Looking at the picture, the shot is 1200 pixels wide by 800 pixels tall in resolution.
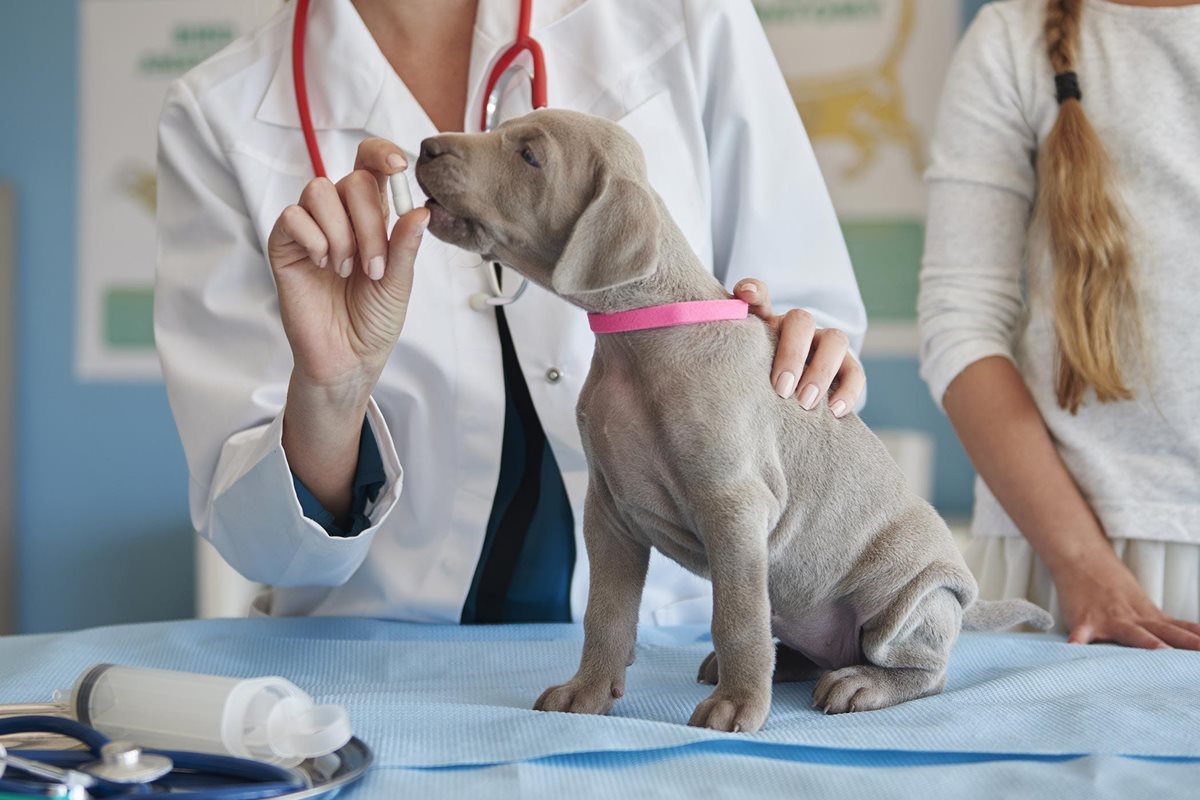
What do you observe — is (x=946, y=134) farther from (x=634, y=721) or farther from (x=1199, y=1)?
(x=634, y=721)

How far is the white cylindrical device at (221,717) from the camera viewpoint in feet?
2.25

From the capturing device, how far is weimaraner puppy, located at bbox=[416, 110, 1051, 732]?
33.2 inches

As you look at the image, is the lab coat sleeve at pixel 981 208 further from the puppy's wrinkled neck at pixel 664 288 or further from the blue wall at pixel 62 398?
the blue wall at pixel 62 398

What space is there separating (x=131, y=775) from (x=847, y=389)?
60 cm

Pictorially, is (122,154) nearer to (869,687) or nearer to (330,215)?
(330,215)

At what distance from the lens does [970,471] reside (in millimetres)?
3131

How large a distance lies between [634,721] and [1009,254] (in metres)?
0.90

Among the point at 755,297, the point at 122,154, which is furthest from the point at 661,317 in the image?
the point at 122,154

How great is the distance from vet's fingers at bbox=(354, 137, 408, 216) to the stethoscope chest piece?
1.56 feet

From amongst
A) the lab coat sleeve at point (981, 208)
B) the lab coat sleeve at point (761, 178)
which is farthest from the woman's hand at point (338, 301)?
the lab coat sleeve at point (981, 208)

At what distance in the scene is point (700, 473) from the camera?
846mm

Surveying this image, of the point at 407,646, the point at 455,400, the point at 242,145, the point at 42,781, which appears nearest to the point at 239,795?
the point at 42,781

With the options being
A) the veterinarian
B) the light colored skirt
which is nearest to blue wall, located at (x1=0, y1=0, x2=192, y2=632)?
the veterinarian

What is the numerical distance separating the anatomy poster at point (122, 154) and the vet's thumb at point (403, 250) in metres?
2.77
